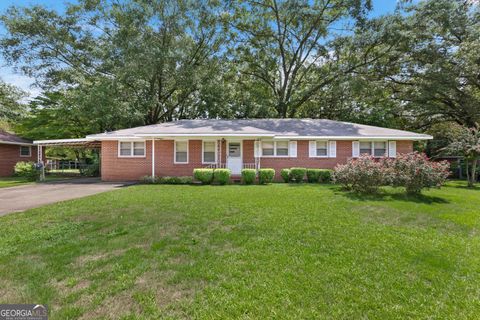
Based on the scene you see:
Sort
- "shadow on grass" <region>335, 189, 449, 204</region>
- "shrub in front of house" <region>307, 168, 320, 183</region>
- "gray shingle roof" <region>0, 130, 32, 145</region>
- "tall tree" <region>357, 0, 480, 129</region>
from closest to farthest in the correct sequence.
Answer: "shadow on grass" <region>335, 189, 449, 204</region> → "shrub in front of house" <region>307, 168, 320, 183</region> → "tall tree" <region>357, 0, 480, 129</region> → "gray shingle roof" <region>0, 130, 32, 145</region>

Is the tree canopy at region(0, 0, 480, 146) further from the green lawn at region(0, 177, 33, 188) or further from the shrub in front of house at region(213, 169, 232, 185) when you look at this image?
the shrub in front of house at region(213, 169, 232, 185)

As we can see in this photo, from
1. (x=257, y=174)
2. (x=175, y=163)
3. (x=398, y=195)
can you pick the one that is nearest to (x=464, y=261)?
(x=398, y=195)

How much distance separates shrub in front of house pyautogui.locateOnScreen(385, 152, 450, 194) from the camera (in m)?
8.56

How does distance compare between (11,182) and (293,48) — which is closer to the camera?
(11,182)

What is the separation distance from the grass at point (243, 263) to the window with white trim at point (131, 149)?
8.86m

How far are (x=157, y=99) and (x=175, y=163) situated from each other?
919 cm

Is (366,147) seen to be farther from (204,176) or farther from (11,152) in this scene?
(11,152)

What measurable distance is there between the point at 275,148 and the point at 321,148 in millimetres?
2903

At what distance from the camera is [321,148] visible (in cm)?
1545

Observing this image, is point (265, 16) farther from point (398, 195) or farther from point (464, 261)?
point (464, 261)

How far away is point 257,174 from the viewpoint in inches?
531

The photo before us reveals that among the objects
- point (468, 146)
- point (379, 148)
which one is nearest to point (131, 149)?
point (379, 148)

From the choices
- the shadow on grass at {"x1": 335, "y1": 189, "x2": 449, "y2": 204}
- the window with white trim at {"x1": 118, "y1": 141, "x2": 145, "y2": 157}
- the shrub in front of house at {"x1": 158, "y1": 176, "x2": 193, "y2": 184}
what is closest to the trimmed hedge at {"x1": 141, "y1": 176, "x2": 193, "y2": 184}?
the shrub in front of house at {"x1": 158, "y1": 176, "x2": 193, "y2": 184}

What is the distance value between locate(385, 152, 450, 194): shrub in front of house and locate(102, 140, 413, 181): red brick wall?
627 centimetres
